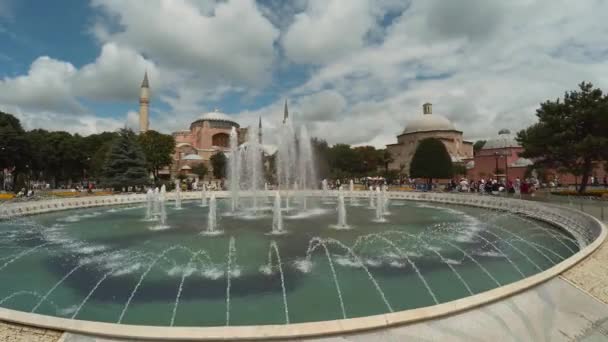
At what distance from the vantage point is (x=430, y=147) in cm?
3894

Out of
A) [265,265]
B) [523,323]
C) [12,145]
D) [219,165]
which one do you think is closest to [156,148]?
[12,145]

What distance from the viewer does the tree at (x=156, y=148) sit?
40.6 m

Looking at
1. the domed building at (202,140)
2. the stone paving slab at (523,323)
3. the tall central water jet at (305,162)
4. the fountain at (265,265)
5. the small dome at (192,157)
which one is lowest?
the fountain at (265,265)

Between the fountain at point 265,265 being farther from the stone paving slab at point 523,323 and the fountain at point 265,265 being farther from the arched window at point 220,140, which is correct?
the arched window at point 220,140

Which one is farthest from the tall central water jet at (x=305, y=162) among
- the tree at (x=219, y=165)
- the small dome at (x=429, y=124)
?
the small dome at (x=429, y=124)

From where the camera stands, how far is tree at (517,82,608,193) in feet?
57.5

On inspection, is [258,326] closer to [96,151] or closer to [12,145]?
[12,145]

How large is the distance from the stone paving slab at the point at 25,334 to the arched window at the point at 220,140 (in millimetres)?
71074

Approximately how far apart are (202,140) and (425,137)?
4189cm

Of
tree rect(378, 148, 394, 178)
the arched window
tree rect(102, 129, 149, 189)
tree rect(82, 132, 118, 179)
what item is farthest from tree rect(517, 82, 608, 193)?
the arched window

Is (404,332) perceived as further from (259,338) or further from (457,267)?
(457,267)

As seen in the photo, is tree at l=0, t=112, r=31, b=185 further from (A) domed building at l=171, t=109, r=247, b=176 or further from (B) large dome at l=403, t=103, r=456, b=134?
(B) large dome at l=403, t=103, r=456, b=134

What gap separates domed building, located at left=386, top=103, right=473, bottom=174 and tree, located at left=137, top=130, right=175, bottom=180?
124 ft

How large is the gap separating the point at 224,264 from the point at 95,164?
4479 cm
